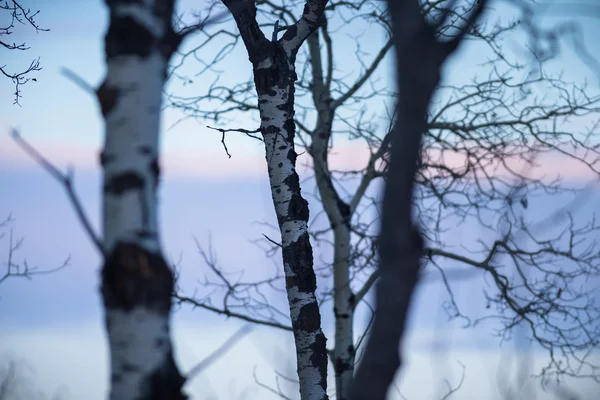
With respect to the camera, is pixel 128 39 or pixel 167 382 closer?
pixel 167 382

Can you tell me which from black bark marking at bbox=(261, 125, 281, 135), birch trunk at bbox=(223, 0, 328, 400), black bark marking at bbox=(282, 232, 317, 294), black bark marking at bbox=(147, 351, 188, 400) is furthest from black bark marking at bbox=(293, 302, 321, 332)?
black bark marking at bbox=(147, 351, 188, 400)

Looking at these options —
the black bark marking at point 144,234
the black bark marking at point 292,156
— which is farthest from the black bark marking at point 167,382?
the black bark marking at point 292,156

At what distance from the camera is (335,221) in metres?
8.52

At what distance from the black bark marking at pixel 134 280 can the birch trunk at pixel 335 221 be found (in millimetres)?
5436

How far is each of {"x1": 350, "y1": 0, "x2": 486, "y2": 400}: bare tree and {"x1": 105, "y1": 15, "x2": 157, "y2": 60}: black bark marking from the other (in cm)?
105

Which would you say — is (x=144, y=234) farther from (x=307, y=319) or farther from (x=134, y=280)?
(x=307, y=319)

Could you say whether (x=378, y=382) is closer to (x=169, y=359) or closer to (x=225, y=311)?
(x=169, y=359)

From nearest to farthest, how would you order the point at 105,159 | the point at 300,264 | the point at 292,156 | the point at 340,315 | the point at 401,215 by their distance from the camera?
1. the point at 401,215
2. the point at 105,159
3. the point at 300,264
4. the point at 292,156
5. the point at 340,315

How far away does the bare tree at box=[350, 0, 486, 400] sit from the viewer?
2.26m

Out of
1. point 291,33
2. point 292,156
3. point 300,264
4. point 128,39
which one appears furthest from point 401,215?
point 291,33

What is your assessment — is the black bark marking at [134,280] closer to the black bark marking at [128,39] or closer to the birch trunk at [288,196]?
the black bark marking at [128,39]

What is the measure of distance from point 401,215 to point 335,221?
6271 millimetres

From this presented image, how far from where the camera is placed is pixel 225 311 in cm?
766

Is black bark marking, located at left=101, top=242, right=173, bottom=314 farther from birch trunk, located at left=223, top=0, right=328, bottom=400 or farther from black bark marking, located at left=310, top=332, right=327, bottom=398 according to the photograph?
black bark marking, located at left=310, top=332, right=327, bottom=398
